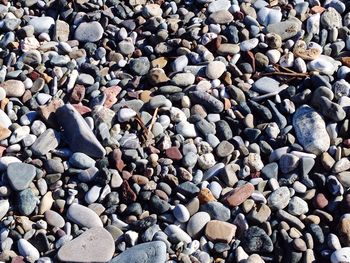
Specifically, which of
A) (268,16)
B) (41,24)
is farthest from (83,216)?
(268,16)

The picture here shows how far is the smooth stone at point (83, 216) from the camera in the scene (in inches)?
77.0

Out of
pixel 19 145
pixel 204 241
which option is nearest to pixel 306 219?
pixel 204 241

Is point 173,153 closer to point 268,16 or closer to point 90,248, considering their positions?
point 90,248

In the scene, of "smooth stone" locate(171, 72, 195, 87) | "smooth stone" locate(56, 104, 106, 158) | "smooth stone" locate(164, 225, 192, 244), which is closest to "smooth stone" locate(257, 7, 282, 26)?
"smooth stone" locate(171, 72, 195, 87)

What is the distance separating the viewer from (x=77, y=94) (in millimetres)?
2279

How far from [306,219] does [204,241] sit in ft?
1.06

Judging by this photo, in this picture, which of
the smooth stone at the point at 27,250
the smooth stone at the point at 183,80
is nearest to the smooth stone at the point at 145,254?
the smooth stone at the point at 27,250

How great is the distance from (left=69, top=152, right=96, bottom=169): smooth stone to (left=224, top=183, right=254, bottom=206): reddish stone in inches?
17.4

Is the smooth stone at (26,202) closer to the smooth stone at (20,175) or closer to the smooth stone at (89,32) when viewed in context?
the smooth stone at (20,175)

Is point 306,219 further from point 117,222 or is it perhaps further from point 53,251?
point 53,251

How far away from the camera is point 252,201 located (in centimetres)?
202

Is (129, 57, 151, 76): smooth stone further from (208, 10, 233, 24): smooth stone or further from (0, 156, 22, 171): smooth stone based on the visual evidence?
(0, 156, 22, 171): smooth stone

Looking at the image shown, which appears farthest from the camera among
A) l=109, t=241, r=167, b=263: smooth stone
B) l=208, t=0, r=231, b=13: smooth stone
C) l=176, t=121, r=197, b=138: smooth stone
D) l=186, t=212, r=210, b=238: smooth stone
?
l=208, t=0, r=231, b=13: smooth stone

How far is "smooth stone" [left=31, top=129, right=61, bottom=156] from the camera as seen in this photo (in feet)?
6.84
